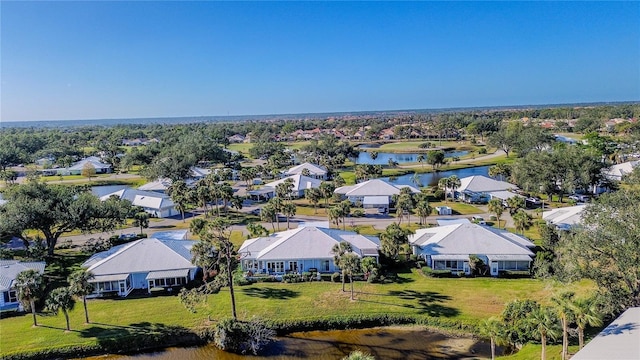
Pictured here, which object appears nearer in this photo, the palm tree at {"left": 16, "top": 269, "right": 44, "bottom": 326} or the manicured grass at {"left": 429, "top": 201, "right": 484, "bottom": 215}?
the palm tree at {"left": 16, "top": 269, "right": 44, "bottom": 326}

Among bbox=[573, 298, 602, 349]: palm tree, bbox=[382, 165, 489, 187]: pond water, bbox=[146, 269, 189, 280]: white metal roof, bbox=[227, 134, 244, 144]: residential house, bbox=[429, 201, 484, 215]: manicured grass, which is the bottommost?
bbox=[429, 201, 484, 215]: manicured grass

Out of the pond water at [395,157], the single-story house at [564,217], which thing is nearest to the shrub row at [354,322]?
the single-story house at [564,217]

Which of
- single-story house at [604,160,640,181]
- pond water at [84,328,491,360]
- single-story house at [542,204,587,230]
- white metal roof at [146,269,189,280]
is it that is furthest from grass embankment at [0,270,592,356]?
single-story house at [604,160,640,181]

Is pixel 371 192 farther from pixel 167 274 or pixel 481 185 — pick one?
pixel 167 274

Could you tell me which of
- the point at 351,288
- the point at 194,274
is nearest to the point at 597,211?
the point at 351,288

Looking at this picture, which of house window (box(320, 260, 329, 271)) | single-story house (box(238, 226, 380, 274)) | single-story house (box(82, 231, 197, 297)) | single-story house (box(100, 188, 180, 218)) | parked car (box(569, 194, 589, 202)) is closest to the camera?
single-story house (box(82, 231, 197, 297))

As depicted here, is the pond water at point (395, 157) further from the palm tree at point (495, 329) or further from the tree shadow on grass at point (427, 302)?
the palm tree at point (495, 329)

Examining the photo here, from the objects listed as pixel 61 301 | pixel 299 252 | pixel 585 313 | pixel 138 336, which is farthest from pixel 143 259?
pixel 585 313

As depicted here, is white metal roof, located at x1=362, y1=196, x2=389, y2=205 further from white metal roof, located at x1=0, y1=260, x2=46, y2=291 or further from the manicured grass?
white metal roof, located at x1=0, y1=260, x2=46, y2=291
